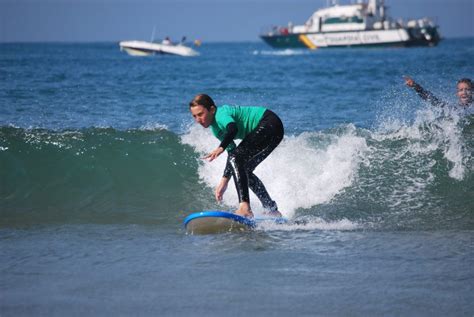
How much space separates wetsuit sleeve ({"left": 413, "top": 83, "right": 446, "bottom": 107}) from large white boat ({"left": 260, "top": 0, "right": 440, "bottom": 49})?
70.1 meters

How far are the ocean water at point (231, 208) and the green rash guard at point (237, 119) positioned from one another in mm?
1018

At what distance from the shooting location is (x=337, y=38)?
3238 inches

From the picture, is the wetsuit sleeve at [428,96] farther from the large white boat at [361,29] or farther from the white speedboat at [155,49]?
the large white boat at [361,29]

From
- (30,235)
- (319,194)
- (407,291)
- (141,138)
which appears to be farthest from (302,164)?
(407,291)

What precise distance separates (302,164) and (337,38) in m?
74.1

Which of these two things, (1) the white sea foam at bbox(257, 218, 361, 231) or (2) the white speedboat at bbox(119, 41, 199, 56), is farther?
(2) the white speedboat at bbox(119, 41, 199, 56)

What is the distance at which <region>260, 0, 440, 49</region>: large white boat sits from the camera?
3125 inches

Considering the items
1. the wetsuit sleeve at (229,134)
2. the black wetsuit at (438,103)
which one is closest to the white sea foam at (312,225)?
the wetsuit sleeve at (229,134)

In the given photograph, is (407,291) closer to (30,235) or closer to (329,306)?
(329,306)

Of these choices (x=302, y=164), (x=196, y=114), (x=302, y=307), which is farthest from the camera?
(x=302, y=164)

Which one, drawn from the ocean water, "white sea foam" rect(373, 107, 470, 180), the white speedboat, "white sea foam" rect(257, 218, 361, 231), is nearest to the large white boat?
the white speedboat

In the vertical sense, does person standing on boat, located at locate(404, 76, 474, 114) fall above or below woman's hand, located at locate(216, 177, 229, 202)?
above

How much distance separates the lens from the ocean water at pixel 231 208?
5125 millimetres

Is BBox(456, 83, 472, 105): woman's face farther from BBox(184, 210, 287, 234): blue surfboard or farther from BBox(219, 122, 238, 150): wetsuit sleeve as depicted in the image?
BBox(219, 122, 238, 150): wetsuit sleeve
